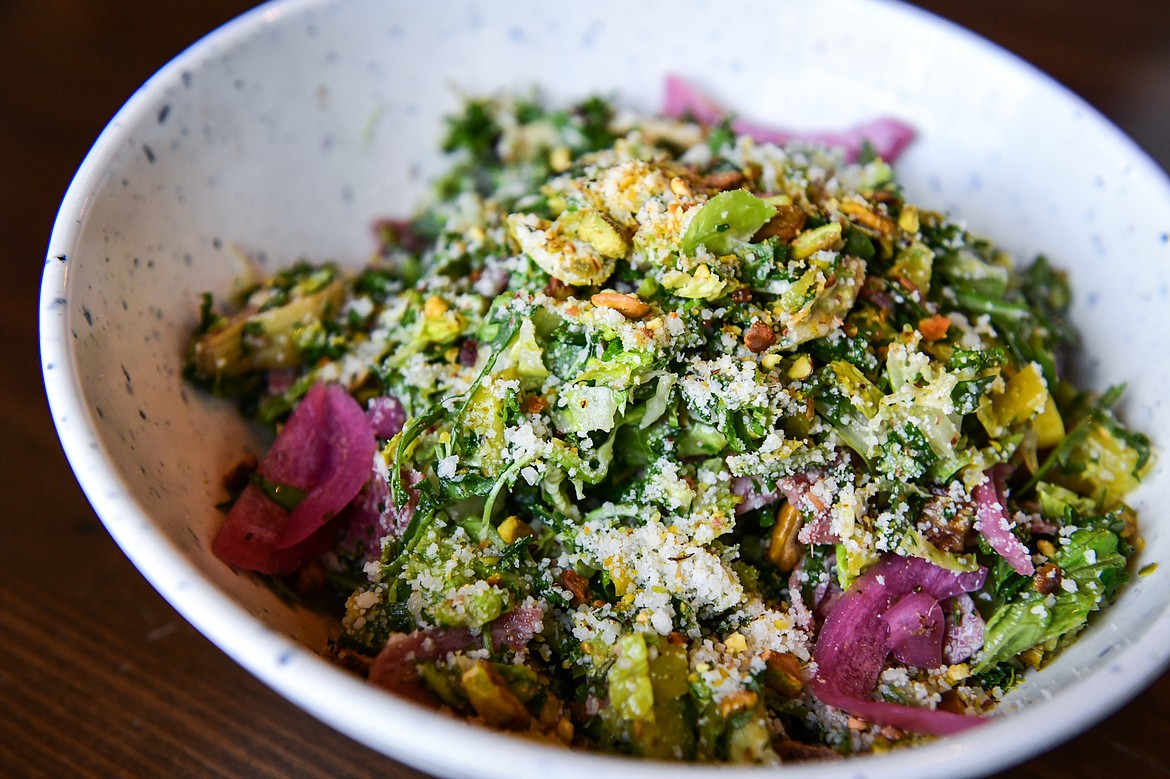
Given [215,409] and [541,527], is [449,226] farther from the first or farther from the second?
[541,527]

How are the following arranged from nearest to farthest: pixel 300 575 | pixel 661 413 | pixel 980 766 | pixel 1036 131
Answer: pixel 980 766 < pixel 661 413 < pixel 300 575 < pixel 1036 131

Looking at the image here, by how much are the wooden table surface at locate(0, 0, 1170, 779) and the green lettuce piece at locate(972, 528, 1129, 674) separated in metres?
0.31

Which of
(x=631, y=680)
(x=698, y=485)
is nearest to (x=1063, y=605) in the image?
(x=698, y=485)

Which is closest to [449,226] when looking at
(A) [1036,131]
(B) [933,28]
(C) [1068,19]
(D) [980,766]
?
(B) [933,28]

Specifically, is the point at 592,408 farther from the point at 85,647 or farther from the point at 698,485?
the point at 85,647

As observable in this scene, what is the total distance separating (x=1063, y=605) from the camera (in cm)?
153

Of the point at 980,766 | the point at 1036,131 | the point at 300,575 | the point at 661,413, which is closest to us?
the point at 980,766

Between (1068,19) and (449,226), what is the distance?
2586 millimetres

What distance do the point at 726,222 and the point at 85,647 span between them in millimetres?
1580

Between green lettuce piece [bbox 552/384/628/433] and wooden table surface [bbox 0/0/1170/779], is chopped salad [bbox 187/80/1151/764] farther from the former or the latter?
wooden table surface [bbox 0/0/1170/779]

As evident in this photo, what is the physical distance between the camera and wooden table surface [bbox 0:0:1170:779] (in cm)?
166

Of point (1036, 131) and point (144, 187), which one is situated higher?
point (1036, 131)

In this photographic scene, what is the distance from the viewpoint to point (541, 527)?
5.26 ft

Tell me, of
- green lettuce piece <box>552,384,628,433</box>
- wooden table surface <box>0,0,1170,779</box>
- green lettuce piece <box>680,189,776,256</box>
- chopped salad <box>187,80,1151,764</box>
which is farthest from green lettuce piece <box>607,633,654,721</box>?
green lettuce piece <box>680,189,776,256</box>
